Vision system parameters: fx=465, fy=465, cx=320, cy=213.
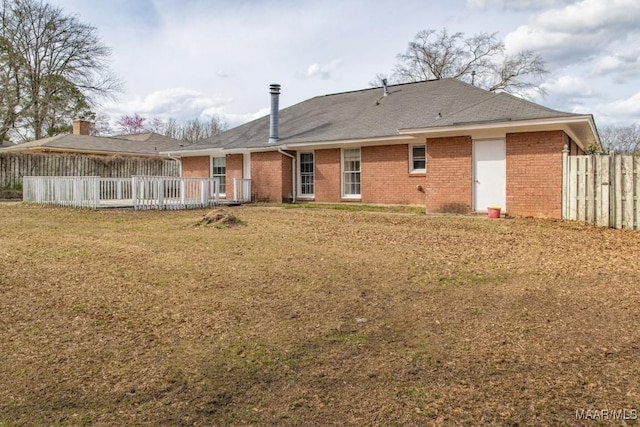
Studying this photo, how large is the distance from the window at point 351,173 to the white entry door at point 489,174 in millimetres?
5153

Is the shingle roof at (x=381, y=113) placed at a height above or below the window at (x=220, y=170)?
above

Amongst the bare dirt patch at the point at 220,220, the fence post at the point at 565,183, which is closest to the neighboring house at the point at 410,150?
the fence post at the point at 565,183

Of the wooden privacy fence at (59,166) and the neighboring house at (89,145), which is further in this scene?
the neighboring house at (89,145)

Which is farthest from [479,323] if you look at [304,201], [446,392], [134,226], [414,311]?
[304,201]

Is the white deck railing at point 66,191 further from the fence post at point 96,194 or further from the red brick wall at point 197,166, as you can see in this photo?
the red brick wall at point 197,166

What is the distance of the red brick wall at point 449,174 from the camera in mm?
13805

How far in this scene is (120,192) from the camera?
16.5 metres

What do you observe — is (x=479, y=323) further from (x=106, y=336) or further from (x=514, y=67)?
(x=514, y=67)

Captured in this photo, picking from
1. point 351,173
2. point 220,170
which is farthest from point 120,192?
point 351,173

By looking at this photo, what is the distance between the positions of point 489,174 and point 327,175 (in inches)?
267

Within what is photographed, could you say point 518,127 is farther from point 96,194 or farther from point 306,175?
point 96,194

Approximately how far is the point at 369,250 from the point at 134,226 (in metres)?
6.40

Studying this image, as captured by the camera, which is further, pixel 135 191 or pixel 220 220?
pixel 135 191

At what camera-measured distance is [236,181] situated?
19.6 metres
